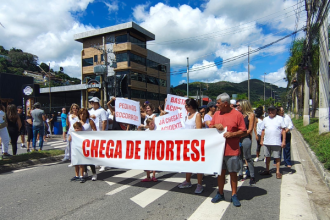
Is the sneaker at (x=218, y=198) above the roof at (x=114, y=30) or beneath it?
beneath

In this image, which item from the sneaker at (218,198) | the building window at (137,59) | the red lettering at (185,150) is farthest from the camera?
the building window at (137,59)

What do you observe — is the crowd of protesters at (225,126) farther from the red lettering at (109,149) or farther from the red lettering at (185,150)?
the red lettering at (109,149)

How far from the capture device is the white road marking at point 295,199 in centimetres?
379

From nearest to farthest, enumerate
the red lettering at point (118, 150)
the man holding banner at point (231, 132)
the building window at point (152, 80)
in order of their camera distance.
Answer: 1. the man holding banner at point (231, 132)
2. the red lettering at point (118, 150)
3. the building window at point (152, 80)

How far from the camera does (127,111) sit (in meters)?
7.52

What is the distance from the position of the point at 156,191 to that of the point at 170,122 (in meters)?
1.71

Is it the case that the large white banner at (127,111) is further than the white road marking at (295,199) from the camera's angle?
Yes

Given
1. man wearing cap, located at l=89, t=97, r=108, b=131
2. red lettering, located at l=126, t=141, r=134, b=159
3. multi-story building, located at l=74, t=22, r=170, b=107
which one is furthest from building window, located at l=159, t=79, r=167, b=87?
red lettering, located at l=126, t=141, r=134, b=159

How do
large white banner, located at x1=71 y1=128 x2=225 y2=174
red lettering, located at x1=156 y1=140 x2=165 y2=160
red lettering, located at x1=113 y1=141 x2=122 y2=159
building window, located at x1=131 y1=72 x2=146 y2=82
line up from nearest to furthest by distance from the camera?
1. large white banner, located at x1=71 y1=128 x2=225 y2=174
2. red lettering, located at x1=156 y1=140 x2=165 y2=160
3. red lettering, located at x1=113 y1=141 x2=122 y2=159
4. building window, located at x1=131 y1=72 x2=146 y2=82

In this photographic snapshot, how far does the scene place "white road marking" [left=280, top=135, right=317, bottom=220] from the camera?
379cm

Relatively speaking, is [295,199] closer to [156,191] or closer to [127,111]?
[156,191]

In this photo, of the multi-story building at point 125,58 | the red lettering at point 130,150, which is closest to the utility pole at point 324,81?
the red lettering at point 130,150

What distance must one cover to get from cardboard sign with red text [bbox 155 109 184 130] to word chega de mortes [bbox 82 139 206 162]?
0.99 meters

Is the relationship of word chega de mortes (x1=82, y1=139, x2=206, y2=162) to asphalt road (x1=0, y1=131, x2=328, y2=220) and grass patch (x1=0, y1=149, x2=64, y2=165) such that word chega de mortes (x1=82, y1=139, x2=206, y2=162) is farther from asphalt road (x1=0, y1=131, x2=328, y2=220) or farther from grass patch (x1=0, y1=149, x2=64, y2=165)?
grass patch (x1=0, y1=149, x2=64, y2=165)
